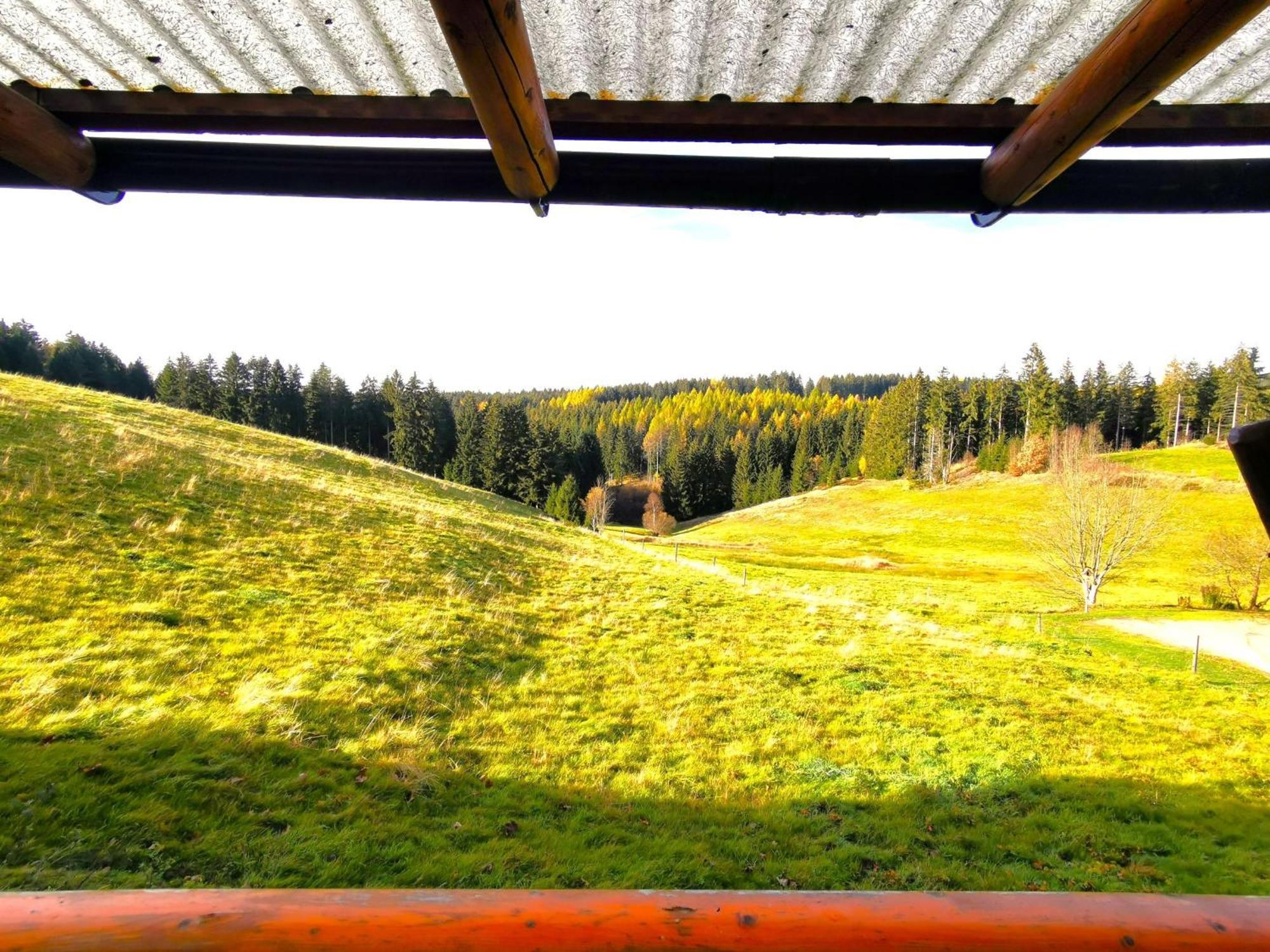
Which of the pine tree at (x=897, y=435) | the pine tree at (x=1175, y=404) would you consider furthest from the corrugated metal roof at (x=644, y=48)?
the pine tree at (x=1175, y=404)

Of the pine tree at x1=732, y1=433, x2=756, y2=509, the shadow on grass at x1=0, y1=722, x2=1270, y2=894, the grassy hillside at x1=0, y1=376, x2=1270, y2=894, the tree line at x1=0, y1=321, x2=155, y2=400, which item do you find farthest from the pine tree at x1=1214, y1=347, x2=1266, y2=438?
the tree line at x1=0, y1=321, x2=155, y2=400

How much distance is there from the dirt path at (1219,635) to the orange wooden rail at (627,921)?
80.8ft

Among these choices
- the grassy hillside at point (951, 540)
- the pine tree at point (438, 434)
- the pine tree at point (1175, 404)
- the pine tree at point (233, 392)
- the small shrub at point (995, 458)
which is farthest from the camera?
the small shrub at point (995, 458)

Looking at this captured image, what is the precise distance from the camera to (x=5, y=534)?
372 inches

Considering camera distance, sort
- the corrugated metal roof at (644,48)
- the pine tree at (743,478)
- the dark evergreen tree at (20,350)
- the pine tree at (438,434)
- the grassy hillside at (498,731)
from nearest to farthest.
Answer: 1. the corrugated metal roof at (644,48)
2. the grassy hillside at (498,731)
3. the dark evergreen tree at (20,350)
4. the pine tree at (438,434)
5. the pine tree at (743,478)

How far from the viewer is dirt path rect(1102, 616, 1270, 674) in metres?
18.9

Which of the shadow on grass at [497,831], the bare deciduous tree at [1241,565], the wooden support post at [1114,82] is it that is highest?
the wooden support post at [1114,82]

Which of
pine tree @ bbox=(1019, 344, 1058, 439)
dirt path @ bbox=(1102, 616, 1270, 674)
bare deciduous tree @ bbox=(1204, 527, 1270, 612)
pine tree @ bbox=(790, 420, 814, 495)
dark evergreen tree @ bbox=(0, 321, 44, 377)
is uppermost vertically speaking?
pine tree @ bbox=(1019, 344, 1058, 439)

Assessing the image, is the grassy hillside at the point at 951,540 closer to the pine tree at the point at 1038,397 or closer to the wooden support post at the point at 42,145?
the pine tree at the point at 1038,397

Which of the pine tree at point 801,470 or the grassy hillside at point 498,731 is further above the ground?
the pine tree at point 801,470

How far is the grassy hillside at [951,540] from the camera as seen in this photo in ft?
102

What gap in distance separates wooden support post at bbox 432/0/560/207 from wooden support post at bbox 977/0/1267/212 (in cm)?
175

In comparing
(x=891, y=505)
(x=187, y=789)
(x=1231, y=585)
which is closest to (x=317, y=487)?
(x=187, y=789)

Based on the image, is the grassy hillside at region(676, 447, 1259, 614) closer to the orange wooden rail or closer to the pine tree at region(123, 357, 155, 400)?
the orange wooden rail
